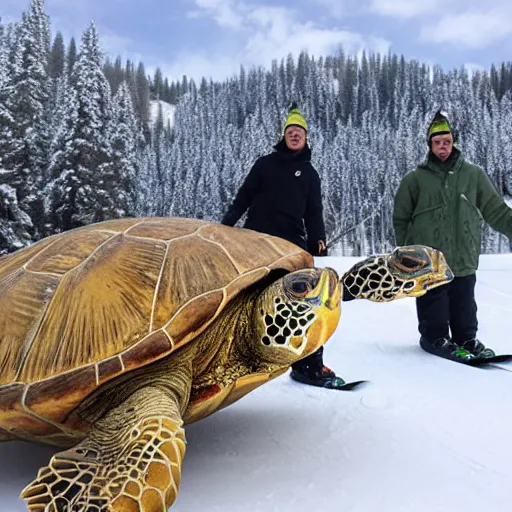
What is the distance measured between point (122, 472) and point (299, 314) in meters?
0.86

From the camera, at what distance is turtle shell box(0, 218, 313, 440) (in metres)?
1.76

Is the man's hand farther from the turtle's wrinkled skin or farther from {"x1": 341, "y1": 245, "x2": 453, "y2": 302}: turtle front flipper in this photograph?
the turtle's wrinkled skin

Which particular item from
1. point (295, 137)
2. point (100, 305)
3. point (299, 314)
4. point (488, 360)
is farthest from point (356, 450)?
point (295, 137)

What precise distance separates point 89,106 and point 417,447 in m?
23.9

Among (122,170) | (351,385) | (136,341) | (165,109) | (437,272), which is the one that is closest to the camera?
(136,341)

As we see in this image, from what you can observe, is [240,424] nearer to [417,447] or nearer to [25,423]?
[417,447]

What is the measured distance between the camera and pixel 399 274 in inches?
97.9

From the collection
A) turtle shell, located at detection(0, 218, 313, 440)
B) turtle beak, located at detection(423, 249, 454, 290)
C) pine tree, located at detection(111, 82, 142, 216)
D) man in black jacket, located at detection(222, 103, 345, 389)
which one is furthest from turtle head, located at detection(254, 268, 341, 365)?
pine tree, located at detection(111, 82, 142, 216)

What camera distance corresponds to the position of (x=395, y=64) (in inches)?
3337

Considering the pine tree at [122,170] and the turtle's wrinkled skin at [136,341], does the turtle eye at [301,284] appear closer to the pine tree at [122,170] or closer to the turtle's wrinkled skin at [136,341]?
the turtle's wrinkled skin at [136,341]

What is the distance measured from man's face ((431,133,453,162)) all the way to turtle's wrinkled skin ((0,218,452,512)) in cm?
266

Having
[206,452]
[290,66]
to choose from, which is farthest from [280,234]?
[290,66]

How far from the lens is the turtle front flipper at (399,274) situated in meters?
2.46

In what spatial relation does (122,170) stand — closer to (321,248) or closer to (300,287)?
(321,248)
